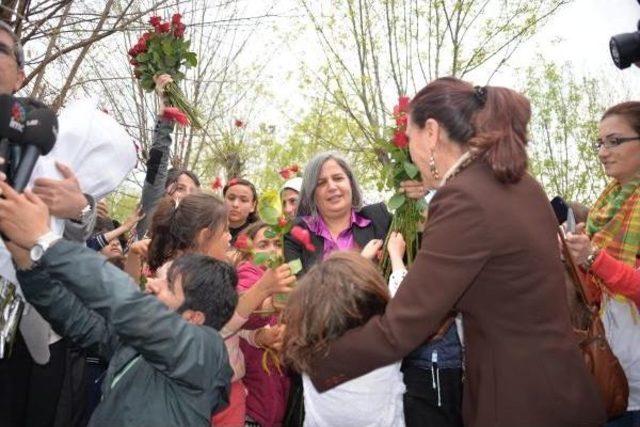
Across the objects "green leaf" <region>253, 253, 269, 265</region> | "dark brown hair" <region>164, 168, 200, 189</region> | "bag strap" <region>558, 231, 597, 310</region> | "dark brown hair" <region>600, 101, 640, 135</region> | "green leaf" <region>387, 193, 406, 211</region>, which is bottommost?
"green leaf" <region>253, 253, 269, 265</region>

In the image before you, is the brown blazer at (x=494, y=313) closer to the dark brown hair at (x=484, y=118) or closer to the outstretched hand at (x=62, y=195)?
the dark brown hair at (x=484, y=118)

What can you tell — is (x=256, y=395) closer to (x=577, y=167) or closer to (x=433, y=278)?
(x=433, y=278)

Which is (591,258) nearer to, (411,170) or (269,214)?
(411,170)

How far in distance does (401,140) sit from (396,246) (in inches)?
19.1

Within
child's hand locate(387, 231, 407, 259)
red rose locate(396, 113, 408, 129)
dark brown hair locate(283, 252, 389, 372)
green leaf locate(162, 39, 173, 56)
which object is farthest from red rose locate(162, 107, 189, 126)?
dark brown hair locate(283, 252, 389, 372)

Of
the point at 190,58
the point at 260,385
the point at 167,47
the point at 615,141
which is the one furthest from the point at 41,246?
the point at 190,58

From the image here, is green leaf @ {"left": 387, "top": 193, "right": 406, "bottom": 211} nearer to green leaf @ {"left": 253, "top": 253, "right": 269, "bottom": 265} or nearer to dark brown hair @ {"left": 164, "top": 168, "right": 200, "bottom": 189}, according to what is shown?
green leaf @ {"left": 253, "top": 253, "right": 269, "bottom": 265}

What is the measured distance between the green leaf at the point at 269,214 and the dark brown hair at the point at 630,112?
1814 millimetres

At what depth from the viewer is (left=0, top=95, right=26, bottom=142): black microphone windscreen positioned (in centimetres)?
156

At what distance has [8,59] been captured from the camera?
210 cm

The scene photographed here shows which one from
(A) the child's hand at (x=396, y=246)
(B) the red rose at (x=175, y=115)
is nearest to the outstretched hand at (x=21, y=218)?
(A) the child's hand at (x=396, y=246)

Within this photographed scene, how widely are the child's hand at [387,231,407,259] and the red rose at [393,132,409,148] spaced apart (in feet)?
1.35

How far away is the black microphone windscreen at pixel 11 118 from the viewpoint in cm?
156

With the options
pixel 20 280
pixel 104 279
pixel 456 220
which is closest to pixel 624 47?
pixel 456 220
